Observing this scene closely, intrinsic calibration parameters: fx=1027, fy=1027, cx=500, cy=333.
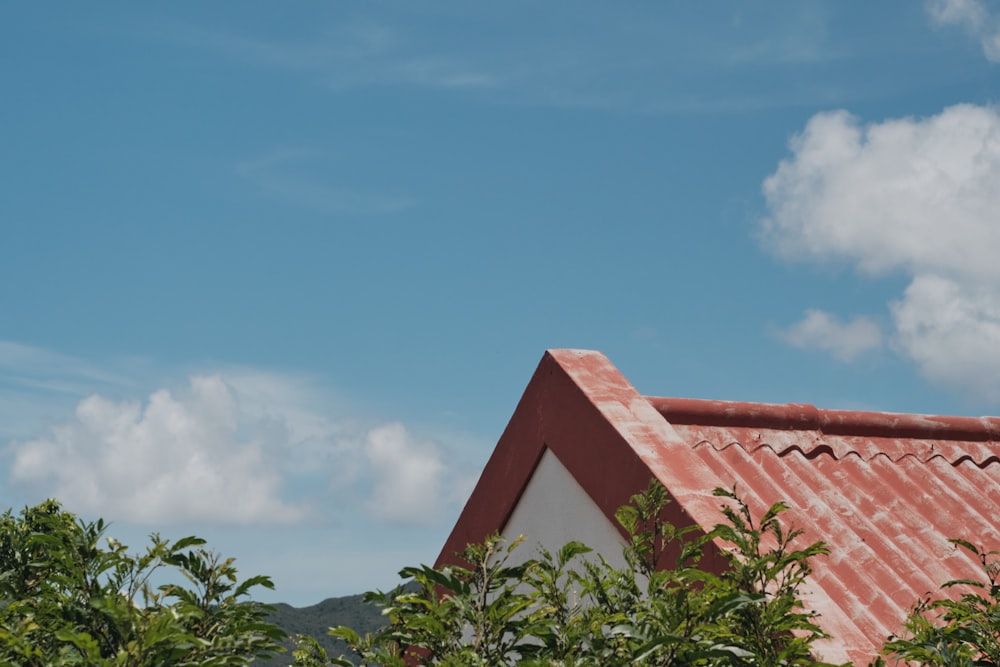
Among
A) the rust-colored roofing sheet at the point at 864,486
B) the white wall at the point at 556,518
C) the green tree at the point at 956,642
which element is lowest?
the green tree at the point at 956,642

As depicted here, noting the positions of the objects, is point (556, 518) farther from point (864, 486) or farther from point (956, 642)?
point (956, 642)

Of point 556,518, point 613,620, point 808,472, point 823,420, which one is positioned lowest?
point 613,620

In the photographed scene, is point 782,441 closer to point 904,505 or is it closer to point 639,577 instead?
point 904,505

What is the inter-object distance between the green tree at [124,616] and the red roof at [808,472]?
233 centimetres

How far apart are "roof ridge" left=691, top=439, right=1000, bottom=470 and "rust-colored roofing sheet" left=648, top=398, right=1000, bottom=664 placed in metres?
0.01

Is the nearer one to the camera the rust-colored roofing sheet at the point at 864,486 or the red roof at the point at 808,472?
the red roof at the point at 808,472

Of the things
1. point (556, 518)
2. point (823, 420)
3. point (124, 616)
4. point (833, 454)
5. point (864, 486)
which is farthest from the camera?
point (823, 420)

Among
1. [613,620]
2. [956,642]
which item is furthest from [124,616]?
[956,642]

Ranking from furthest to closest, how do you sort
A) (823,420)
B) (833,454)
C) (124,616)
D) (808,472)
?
(823,420)
(833,454)
(808,472)
(124,616)

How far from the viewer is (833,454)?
7672 millimetres

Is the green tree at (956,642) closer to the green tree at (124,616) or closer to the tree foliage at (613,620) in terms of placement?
the tree foliage at (613,620)

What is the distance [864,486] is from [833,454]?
42 cm

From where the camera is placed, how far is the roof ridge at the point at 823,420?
7.45 m

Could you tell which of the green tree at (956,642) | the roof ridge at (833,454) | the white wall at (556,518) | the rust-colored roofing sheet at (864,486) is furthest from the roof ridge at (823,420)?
the green tree at (956,642)
